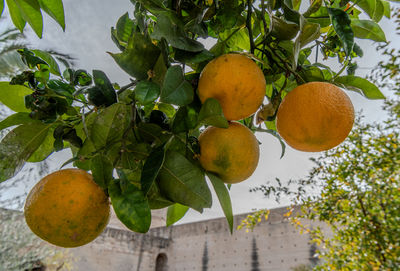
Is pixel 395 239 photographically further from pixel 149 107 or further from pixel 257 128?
pixel 149 107

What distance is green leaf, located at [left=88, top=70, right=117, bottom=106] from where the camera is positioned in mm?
338

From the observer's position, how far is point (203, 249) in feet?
18.8

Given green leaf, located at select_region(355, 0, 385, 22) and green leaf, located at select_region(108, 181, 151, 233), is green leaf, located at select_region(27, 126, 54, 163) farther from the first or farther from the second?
green leaf, located at select_region(355, 0, 385, 22)

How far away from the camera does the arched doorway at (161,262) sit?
21.7 ft

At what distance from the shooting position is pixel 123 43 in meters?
0.50

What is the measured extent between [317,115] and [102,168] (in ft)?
0.92

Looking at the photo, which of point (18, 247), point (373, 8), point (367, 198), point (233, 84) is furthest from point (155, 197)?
Answer: point (18, 247)

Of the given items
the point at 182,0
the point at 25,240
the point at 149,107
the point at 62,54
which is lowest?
the point at 149,107

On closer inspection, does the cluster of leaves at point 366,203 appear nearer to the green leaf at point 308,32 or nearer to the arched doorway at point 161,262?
the green leaf at point 308,32

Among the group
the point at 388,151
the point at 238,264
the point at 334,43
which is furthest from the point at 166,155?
the point at 238,264

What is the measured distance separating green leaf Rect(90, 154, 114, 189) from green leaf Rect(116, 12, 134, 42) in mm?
242

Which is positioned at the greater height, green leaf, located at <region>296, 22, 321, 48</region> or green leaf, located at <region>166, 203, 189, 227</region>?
green leaf, located at <region>296, 22, 321, 48</region>

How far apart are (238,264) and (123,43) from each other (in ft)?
17.5

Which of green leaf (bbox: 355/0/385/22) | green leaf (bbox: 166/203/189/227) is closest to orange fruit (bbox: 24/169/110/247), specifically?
green leaf (bbox: 166/203/189/227)
